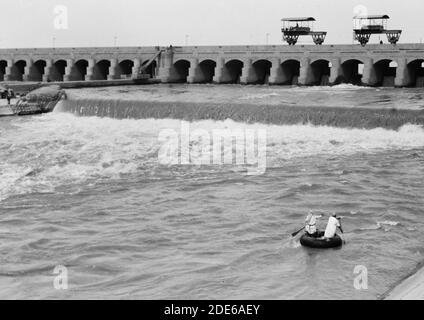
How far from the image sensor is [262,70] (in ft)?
251

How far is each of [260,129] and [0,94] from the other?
28454mm

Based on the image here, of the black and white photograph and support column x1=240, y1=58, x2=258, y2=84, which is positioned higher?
support column x1=240, y1=58, x2=258, y2=84

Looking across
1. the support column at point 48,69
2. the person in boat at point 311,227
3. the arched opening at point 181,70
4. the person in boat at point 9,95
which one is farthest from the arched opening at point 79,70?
the person in boat at point 311,227

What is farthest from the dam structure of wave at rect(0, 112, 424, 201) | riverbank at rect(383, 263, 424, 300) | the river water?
riverbank at rect(383, 263, 424, 300)

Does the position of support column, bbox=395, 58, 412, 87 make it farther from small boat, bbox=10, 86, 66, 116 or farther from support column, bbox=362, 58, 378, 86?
small boat, bbox=10, 86, 66, 116

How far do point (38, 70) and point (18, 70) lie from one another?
4.52 metres

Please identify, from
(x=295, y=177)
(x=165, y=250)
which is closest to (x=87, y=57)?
(x=295, y=177)

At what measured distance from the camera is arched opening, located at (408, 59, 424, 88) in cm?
6298

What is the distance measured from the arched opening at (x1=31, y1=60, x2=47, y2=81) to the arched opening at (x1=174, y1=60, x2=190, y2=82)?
2428 cm

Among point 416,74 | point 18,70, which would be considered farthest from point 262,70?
point 18,70

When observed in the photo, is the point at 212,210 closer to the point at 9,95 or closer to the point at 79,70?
the point at 9,95

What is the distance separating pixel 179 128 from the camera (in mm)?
41469

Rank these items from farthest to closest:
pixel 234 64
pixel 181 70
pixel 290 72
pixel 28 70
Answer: pixel 28 70, pixel 181 70, pixel 234 64, pixel 290 72

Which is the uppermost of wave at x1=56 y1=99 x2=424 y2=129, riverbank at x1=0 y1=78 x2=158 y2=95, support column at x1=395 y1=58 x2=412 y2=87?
support column at x1=395 y1=58 x2=412 y2=87
